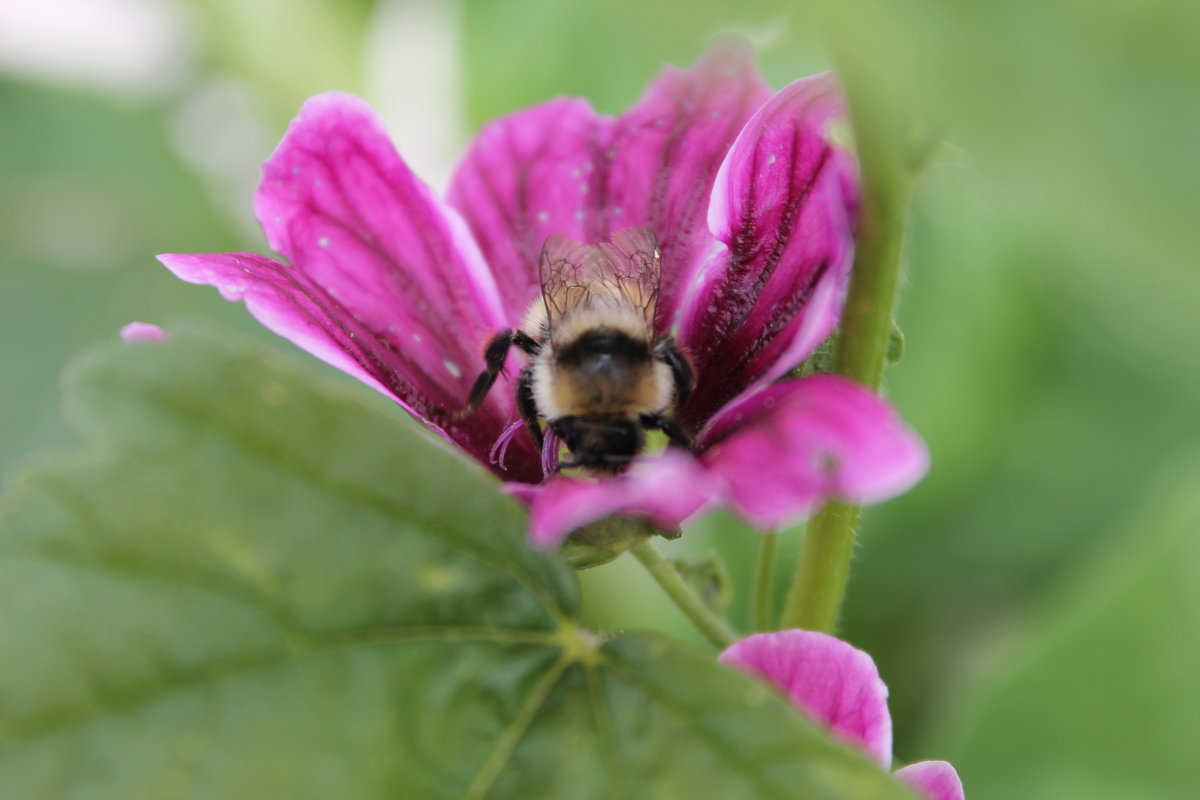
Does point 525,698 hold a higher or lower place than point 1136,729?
higher

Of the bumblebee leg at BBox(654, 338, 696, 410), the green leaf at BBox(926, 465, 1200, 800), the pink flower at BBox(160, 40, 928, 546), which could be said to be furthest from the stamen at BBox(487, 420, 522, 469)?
the green leaf at BBox(926, 465, 1200, 800)

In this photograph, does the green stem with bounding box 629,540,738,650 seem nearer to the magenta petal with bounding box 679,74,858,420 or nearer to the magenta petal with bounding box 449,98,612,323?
the magenta petal with bounding box 679,74,858,420

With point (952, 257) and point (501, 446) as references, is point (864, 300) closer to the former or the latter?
point (501, 446)

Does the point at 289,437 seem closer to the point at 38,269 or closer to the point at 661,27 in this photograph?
the point at 661,27

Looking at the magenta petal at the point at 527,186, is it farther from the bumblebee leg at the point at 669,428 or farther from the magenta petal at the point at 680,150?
the bumblebee leg at the point at 669,428

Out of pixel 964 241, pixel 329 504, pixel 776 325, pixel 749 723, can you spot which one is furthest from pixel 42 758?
pixel 964 241
